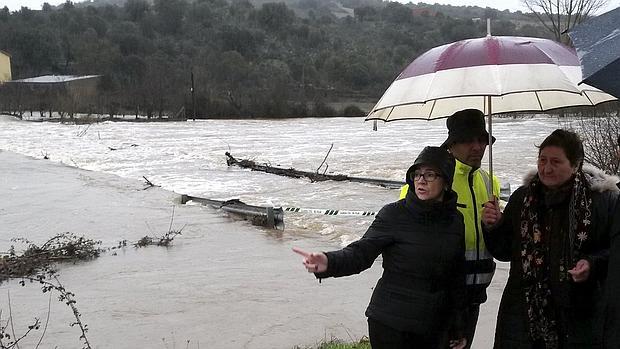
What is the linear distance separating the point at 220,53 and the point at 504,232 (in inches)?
4340

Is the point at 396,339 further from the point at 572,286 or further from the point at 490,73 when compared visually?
the point at 490,73

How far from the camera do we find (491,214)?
3.26 meters

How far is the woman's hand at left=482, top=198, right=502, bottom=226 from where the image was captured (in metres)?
3.26

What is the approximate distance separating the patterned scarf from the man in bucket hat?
0.35 m

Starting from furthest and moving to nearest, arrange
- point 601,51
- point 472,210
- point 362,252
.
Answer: point 472,210, point 362,252, point 601,51

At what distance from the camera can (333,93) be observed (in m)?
96.2

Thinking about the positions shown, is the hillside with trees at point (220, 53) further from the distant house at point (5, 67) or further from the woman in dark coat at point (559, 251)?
the woman in dark coat at point (559, 251)

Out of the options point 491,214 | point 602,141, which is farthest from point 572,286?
point 602,141

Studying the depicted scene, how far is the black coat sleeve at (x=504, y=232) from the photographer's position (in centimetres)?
316

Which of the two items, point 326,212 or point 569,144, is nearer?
point 569,144

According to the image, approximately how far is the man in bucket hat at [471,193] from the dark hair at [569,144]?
1.48 ft

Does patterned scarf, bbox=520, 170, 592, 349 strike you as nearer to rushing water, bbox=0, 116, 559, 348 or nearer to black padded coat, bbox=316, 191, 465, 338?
black padded coat, bbox=316, 191, 465, 338

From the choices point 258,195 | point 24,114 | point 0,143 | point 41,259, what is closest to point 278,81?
point 24,114

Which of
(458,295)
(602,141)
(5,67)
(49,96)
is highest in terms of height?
(5,67)
